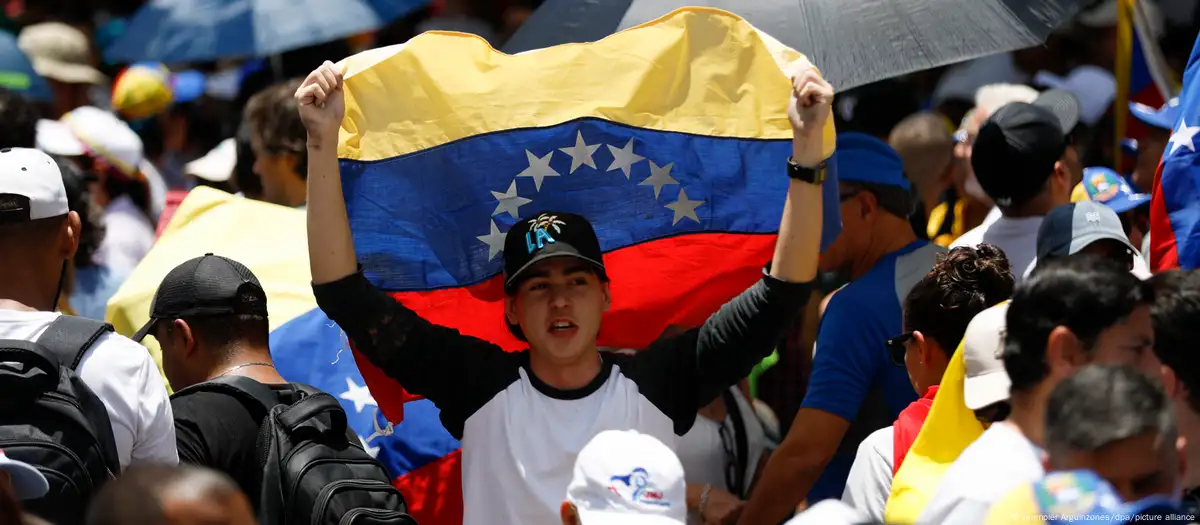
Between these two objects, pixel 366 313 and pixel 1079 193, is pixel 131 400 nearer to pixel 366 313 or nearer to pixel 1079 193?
pixel 366 313

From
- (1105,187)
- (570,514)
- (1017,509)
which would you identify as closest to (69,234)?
(570,514)

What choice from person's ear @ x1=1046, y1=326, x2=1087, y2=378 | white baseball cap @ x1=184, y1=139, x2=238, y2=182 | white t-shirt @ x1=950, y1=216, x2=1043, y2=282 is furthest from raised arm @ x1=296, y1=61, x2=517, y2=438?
white baseball cap @ x1=184, y1=139, x2=238, y2=182

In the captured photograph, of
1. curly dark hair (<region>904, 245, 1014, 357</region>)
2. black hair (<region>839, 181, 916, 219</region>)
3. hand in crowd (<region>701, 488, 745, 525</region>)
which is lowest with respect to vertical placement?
hand in crowd (<region>701, 488, 745, 525</region>)

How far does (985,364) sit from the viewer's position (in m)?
3.39

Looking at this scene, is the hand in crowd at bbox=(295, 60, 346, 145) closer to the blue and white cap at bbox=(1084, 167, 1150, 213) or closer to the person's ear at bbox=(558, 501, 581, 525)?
the person's ear at bbox=(558, 501, 581, 525)

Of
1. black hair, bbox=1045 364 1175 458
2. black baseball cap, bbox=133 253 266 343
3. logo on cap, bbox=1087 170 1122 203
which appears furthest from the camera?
logo on cap, bbox=1087 170 1122 203

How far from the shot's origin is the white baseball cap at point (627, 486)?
309 centimetres

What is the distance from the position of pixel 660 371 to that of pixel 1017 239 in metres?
1.70

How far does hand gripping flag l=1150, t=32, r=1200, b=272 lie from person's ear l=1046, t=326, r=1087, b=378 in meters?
1.58

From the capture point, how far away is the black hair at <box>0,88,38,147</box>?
608 centimetres

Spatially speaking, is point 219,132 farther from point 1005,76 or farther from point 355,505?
point 355,505

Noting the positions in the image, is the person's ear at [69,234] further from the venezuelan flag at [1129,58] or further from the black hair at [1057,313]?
the venezuelan flag at [1129,58]

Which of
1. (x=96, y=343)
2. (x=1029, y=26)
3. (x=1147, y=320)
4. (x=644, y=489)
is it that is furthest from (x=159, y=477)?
(x=1029, y=26)

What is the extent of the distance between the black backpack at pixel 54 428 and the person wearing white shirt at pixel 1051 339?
6.02 feet
